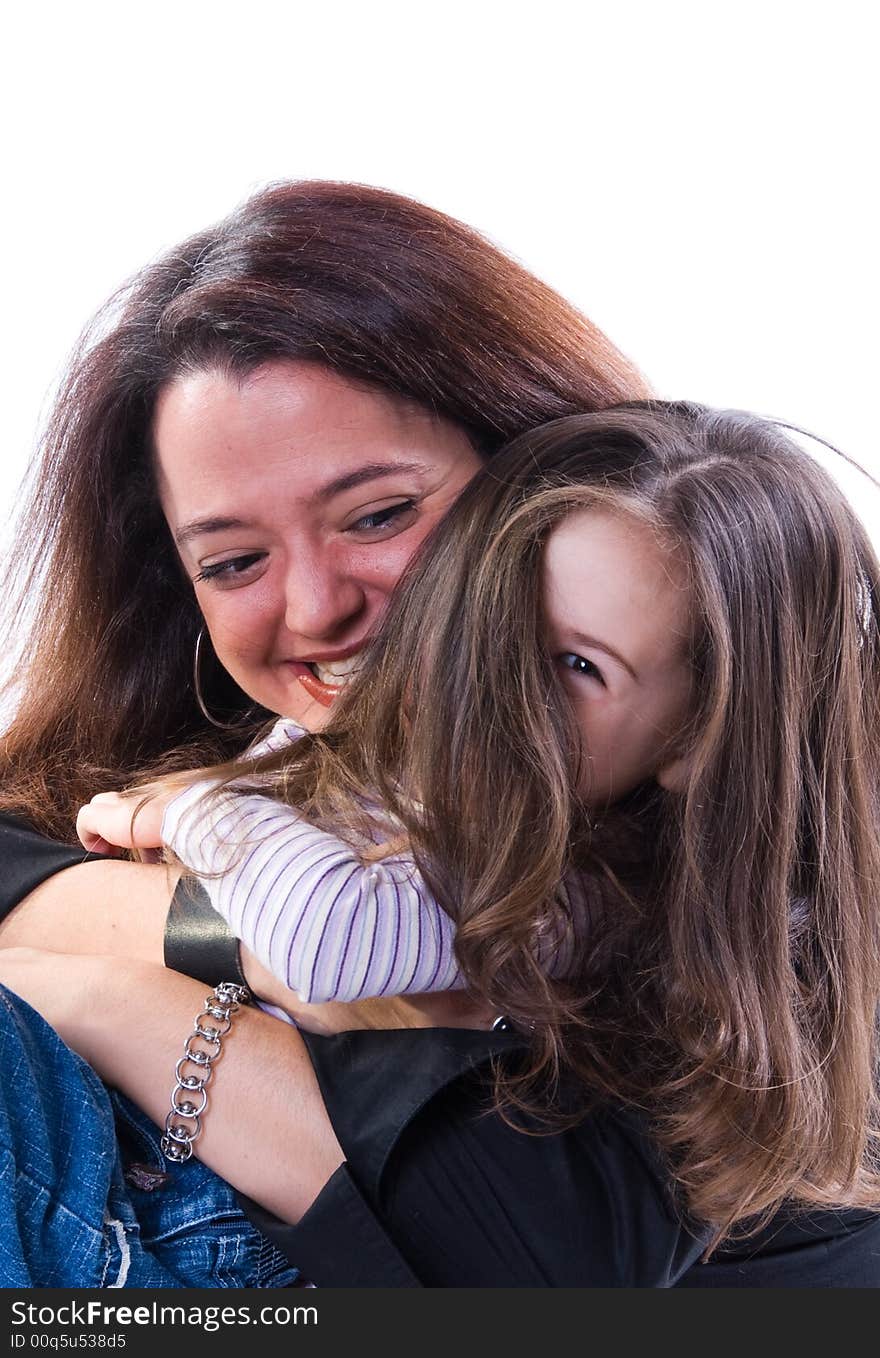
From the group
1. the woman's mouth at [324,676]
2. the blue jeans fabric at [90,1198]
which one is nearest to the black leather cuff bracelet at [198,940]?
the blue jeans fabric at [90,1198]

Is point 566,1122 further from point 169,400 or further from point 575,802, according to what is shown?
point 169,400

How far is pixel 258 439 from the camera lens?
1.89 meters

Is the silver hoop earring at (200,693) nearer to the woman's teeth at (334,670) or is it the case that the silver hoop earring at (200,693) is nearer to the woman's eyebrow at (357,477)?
the woman's teeth at (334,670)

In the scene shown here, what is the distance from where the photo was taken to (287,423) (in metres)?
1.88

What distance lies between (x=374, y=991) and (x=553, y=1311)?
0.35 m

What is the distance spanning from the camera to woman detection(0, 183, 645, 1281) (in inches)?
74.3

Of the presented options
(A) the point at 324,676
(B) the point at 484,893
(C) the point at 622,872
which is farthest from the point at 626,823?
(A) the point at 324,676

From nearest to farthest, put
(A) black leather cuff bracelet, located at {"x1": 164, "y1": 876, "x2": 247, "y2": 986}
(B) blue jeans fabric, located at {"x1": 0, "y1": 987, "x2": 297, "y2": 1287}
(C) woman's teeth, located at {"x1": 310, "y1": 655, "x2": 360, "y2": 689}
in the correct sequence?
(B) blue jeans fabric, located at {"x1": 0, "y1": 987, "x2": 297, "y2": 1287}
(A) black leather cuff bracelet, located at {"x1": 164, "y1": 876, "x2": 247, "y2": 986}
(C) woman's teeth, located at {"x1": 310, "y1": 655, "x2": 360, "y2": 689}

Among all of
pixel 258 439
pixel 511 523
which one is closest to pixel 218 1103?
pixel 511 523

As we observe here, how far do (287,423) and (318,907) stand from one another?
2.17 ft

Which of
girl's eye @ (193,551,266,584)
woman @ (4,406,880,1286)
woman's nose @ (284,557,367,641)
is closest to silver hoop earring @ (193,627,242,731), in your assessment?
girl's eye @ (193,551,266,584)

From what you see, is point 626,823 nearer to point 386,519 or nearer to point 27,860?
point 386,519

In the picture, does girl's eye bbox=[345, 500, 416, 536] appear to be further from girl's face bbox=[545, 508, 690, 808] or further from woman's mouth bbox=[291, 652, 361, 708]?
girl's face bbox=[545, 508, 690, 808]

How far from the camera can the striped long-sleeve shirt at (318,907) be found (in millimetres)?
1512
